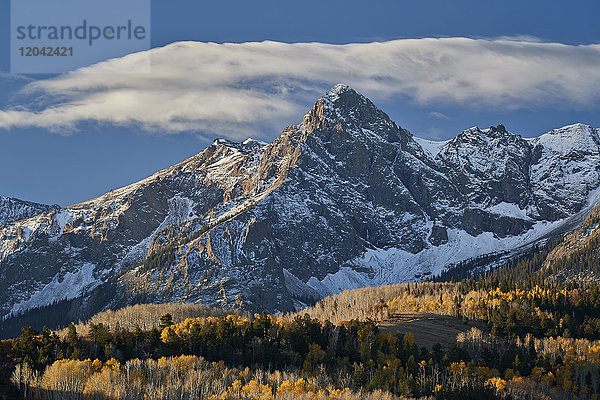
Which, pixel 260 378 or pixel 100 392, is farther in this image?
pixel 260 378

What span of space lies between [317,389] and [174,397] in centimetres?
3528

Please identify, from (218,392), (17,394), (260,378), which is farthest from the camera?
(260,378)

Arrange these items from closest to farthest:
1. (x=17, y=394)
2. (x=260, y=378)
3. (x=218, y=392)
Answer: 1. (x=17, y=394)
2. (x=218, y=392)
3. (x=260, y=378)

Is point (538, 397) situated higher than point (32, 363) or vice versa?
point (32, 363)

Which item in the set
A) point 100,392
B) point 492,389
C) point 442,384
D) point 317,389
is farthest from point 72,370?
point 492,389

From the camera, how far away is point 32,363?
182125 mm

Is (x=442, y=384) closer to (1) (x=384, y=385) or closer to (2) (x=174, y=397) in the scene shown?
(1) (x=384, y=385)

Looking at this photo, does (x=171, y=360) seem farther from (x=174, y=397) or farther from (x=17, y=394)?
(x=17, y=394)

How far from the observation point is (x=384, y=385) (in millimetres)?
189250

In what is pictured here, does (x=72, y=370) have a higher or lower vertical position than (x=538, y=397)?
higher

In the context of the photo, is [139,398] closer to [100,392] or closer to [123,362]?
[100,392]

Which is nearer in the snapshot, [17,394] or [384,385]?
[17,394]

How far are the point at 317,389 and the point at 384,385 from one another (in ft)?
58.7

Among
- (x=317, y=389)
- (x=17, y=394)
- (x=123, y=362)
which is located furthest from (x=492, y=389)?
(x=17, y=394)
